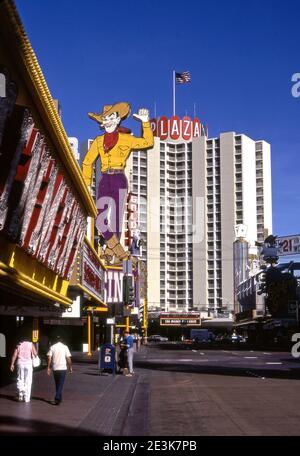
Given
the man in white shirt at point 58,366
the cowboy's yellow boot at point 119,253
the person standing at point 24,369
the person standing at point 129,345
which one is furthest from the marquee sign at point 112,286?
the man in white shirt at point 58,366

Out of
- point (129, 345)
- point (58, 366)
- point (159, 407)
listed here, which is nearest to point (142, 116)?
point (129, 345)

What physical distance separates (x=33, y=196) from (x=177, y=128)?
143892 mm

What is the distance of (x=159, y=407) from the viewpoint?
17484 millimetres

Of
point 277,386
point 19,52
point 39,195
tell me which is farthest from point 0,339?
point 19,52

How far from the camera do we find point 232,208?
15325 cm

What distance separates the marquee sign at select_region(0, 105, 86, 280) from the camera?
51.2 feet

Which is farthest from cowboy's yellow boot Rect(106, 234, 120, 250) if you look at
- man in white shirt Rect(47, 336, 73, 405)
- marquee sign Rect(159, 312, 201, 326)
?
marquee sign Rect(159, 312, 201, 326)

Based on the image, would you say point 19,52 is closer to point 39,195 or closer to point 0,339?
point 39,195

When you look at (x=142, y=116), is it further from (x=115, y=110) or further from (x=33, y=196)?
(x=33, y=196)

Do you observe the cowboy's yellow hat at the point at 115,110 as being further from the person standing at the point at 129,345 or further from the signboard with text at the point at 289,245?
the signboard with text at the point at 289,245

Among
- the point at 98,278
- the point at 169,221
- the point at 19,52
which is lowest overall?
the point at 98,278

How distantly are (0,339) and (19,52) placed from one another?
14.5 meters

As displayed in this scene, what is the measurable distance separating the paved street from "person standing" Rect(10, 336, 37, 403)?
0.95ft

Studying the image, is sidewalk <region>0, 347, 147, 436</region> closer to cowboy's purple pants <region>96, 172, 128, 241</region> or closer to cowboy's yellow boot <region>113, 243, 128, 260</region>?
cowboy's purple pants <region>96, 172, 128, 241</region>
